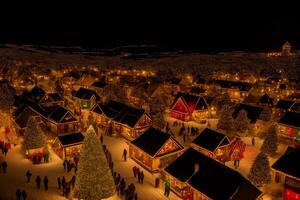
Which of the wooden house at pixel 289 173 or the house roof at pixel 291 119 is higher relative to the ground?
the house roof at pixel 291 119

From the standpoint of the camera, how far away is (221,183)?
26.5 meters

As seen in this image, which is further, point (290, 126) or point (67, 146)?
point (290, 126)

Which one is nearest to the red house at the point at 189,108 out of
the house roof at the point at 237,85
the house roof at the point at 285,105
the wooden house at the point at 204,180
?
the house roof at the point at 285,105

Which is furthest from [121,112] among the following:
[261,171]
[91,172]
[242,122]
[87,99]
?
[91,172]

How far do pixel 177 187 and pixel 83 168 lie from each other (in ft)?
34.7

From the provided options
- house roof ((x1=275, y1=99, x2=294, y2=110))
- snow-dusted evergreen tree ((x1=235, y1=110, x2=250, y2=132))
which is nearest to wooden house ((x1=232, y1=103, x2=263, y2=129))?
snow-dusted evergreen tree ((x1=235, y1=110, x2=250, y2=132))

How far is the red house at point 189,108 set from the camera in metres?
56.6

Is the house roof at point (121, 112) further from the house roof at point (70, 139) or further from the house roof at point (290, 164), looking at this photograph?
the house roof at point (290, 164)

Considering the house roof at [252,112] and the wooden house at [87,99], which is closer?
the house roof at [252,112]

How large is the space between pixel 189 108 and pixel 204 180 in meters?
30.1

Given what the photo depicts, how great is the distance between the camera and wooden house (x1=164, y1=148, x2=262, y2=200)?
84.0 feet

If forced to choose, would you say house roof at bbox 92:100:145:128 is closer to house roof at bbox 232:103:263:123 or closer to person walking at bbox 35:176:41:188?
house roof at bbox 232:103:263:123

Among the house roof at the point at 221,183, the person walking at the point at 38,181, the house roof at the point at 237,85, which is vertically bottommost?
the person walking at the point at 38,181

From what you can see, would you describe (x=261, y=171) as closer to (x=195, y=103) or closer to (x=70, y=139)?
(x=70, y=139)
